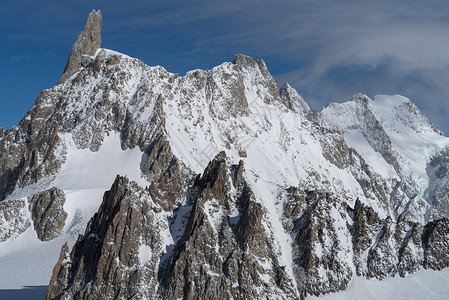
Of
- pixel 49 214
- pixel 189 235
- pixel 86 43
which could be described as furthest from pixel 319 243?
pixel 86 43

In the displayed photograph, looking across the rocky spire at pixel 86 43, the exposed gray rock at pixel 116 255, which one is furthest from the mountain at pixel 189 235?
the rocky spire at pixel 86 43

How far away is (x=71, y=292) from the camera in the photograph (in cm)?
8175

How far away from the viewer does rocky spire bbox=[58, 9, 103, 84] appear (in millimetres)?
182875

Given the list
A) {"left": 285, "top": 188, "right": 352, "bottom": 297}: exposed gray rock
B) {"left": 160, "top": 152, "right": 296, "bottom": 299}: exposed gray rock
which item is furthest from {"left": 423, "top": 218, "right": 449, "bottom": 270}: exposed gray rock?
{"left": 160, "top": 152, "right": 296, "bottom": 299}: exposed gray rock

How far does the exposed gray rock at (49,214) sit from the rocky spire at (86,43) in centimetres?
6403

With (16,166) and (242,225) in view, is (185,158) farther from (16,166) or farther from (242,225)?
(242,225)

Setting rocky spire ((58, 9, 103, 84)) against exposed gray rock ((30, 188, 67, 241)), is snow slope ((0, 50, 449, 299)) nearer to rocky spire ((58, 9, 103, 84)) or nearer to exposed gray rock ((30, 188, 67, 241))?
exposed gray rock ((30, 188, 67, 241))

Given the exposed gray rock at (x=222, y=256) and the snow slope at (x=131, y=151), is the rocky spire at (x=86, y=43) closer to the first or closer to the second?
the snow slope at (x=131, y=151)

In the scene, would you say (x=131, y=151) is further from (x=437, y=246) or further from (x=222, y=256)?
(x=437, y=246)

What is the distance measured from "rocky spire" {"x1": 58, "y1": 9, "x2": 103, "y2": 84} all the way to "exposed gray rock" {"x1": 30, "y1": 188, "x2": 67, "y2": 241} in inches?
2521

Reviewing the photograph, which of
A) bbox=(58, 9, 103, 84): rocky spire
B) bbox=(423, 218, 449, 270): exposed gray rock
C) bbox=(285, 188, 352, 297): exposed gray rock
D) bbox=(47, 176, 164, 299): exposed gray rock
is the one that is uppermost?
bbox=(58, 9, 103, 84): rocky spire

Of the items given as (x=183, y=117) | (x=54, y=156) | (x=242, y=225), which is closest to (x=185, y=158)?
(x=183, y=117)

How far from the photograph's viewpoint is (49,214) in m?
127

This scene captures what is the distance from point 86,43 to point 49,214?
277 ft
